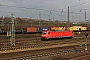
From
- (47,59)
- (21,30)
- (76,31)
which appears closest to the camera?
(47,59)

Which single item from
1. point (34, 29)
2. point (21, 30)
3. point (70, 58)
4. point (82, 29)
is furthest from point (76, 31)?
point (70, 58)

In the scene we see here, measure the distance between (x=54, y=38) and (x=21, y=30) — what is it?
509 inches

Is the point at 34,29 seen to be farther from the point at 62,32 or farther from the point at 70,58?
the point at 70,58

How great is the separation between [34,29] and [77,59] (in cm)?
4153

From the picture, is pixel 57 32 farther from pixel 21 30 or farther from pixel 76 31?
pixel 76 31

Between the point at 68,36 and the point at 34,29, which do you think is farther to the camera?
the point at 34,29

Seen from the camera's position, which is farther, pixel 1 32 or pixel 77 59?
pixel 1 32

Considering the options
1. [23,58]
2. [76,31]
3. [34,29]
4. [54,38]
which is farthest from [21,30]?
[23,58]

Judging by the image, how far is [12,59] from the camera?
17.8 m

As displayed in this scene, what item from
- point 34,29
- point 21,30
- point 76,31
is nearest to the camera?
point 21,30

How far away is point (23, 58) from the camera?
727 inches

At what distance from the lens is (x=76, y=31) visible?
77625mm

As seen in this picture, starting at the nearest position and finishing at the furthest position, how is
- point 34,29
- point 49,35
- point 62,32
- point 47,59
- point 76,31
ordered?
point 47,59 < point 49,35 < point 62,32 < point 34,29 < point 76,31

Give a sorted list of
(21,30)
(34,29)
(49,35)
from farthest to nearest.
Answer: (34,29) → (21,30) → (49,35)
